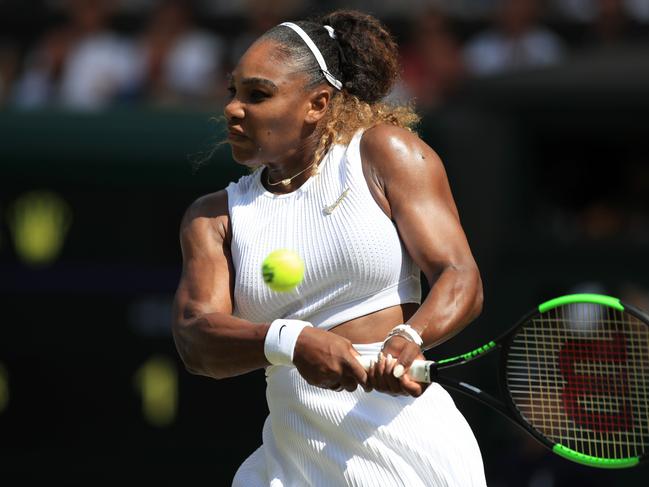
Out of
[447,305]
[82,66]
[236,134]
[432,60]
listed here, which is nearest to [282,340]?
[447,305]

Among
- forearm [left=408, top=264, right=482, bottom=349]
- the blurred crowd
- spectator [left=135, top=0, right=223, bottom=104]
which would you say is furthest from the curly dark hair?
spectator [left=135, top=0, right=223, bottom=104]

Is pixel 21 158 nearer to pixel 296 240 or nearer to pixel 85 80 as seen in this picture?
pixel 85 80

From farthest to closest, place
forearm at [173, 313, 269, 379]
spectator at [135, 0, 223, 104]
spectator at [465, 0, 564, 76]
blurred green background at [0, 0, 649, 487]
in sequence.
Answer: spectator at [135, 0, 223, 104] < spectator at [465, 0, 564, 76] < blurred green background at [0, 0, 649, 487] < forearm at [173, 313, 269, 379]

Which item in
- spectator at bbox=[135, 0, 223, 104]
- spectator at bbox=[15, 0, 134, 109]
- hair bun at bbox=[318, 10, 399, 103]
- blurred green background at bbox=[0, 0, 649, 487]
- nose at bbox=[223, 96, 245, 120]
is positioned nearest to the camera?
nose at bbox=[223, 96, 245, 120]

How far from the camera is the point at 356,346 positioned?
3.55 metres

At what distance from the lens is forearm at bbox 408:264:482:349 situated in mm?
3418

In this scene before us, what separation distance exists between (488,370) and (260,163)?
14.3 feet

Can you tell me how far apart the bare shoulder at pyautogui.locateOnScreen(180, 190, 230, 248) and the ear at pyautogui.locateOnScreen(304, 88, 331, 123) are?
0.37 m

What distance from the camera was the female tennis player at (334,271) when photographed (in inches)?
137

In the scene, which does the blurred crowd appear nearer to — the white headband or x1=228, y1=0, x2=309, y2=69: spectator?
x1=228, y1=0, x2=309, y2=69: spectator

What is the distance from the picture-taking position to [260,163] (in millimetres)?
3791

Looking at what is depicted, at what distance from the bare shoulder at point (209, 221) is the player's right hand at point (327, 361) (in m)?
0.56

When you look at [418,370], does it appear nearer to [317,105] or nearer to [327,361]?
[327,361]

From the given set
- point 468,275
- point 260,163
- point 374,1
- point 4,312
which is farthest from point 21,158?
point 468,275
